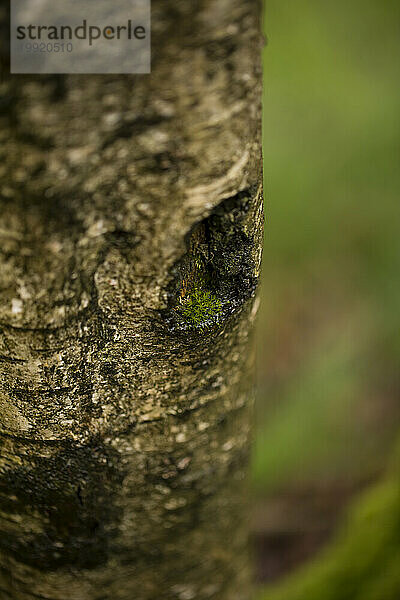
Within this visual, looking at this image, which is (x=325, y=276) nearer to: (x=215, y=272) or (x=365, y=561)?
(x=365, y=561)

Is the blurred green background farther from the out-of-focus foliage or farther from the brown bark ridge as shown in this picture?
the brown bark ridge

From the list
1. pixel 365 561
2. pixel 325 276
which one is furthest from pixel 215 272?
pixel 325 276

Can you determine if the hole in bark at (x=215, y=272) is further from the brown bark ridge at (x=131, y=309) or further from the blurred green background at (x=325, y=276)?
the blurred green background at (x=325, y=276)

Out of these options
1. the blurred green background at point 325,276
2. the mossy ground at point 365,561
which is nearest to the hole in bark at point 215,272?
the mossy ground at point 365,561

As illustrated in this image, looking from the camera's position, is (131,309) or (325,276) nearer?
(131,309)

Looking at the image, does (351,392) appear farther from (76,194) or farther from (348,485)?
(76,194)

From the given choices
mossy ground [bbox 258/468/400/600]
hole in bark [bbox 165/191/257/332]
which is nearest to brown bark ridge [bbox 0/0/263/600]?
hole in bark [bbox 165/191/257/332]
